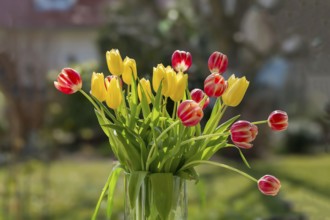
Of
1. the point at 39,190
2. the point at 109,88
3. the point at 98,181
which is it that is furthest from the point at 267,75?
the point at 109,88

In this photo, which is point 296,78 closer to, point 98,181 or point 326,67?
point 98,181

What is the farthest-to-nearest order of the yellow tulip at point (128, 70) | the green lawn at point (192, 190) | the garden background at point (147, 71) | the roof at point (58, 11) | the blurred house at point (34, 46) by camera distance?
the roof at point (58, 11) → the blurred house at point (34, 46) → the green lawn at point (192, 190) → the garden background at point (147, 71) → the yellow tulip at point (128, 70)

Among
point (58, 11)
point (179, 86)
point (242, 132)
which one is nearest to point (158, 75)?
point (179, 86)

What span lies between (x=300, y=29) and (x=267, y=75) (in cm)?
Answer: 496

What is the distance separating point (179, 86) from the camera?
1.07 meters

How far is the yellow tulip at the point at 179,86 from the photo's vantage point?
42.1 inches

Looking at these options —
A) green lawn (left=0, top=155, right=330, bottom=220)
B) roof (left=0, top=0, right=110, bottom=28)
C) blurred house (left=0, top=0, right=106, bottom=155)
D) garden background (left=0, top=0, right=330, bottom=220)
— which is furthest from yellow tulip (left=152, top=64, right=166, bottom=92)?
roof (left=0, top=0, right=110, bottom=28)

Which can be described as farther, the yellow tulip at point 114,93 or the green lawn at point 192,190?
the green lawn at point 192,190

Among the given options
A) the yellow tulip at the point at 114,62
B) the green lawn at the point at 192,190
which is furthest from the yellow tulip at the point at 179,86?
the green lawn at the point at 192,190

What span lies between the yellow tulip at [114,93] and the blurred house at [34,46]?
3.08 meters

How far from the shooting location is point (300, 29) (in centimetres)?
242

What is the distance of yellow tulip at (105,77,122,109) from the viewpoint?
107 centimetres

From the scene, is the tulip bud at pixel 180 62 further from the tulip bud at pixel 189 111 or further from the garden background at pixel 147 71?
the garden background at pixel 147 71

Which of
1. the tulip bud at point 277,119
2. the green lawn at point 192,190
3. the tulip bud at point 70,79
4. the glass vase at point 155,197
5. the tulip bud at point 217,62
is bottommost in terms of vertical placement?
the green lawn at point 192,190
